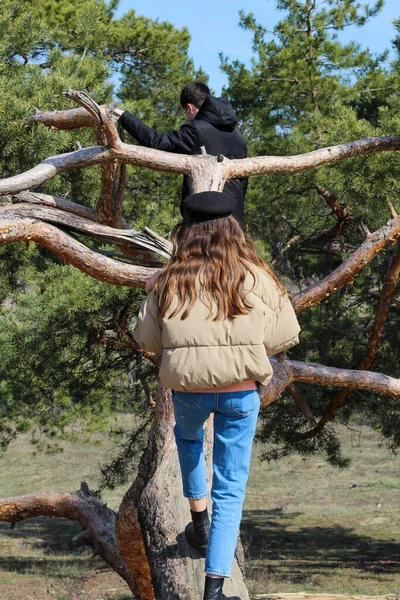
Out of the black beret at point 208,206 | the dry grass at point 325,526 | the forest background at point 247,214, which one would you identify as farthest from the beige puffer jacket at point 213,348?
the dry grass at point 325,526

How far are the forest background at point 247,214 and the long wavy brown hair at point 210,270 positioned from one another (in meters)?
3.11

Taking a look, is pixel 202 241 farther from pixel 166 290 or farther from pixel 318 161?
pixel 318 161

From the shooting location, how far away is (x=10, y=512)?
22.2 ft

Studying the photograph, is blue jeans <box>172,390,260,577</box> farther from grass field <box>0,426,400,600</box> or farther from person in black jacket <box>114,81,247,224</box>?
grass field <box>0,426,400,600</box>

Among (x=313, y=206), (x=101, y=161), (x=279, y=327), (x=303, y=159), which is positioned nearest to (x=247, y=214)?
(x=313, y=206)

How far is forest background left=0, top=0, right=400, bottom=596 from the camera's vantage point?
599 centimetres

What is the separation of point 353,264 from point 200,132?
1.55 m

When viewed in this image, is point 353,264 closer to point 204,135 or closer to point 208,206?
point 204,135

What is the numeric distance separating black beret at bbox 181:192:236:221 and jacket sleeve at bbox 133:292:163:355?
32cm

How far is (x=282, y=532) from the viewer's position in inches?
549

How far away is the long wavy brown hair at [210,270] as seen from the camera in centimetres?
262

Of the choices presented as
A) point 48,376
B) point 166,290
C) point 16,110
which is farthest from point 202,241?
point 48,376

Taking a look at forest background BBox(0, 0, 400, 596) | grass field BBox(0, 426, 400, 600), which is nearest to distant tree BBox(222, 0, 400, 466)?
forest background BBox(0, 0, 400, 596)

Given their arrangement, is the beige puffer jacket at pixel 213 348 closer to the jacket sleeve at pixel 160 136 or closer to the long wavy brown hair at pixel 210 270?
the long wavy brown hair at pixel 210 270
